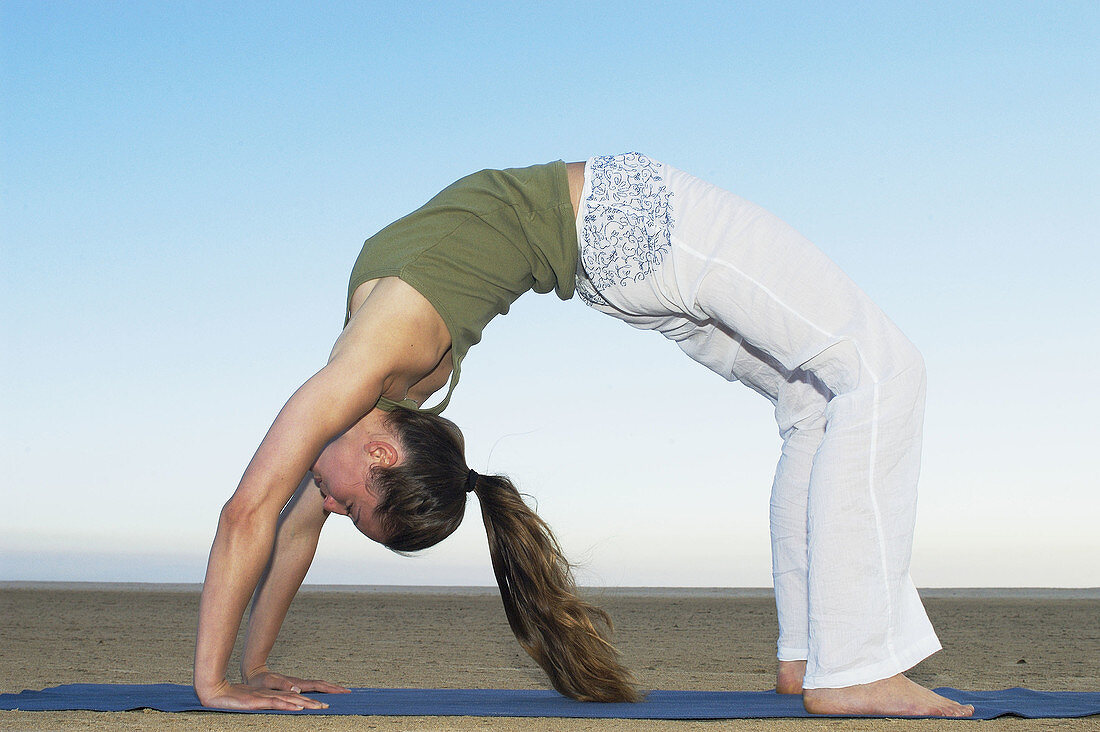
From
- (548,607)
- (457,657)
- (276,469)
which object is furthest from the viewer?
(457,657)

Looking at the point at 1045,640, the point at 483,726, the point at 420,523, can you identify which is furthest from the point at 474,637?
the point at 483,726

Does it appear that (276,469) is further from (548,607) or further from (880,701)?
(880,701)

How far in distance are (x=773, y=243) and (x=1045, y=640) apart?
6618mm

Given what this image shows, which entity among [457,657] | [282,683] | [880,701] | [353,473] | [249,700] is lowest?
[457,657]

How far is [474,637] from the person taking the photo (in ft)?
25.3

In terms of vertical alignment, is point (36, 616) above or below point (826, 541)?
below

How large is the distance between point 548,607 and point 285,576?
35.7 inches

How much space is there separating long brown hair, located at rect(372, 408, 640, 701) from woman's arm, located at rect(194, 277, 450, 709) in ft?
1.35

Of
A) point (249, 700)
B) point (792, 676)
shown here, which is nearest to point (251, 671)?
point (249, 700)

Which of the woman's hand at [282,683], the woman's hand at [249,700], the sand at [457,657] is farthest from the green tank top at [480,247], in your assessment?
the sand at [457,657]

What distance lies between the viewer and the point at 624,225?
104 inches

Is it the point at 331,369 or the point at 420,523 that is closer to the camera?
the point at 331,369

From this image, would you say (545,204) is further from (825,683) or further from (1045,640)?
(1045,640)

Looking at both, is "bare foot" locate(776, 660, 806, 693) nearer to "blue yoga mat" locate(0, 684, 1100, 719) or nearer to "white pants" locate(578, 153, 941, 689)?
"blue yoga mat" locate(0, 684, 1100, 719)
